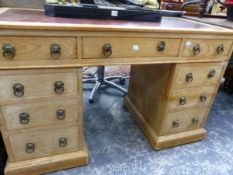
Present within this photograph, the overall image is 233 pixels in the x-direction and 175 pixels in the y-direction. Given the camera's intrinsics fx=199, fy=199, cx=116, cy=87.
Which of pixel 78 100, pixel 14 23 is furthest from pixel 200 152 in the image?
pixel 14 23

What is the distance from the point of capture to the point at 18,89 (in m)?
0.82

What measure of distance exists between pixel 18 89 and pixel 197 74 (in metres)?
0.92

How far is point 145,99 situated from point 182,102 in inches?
11.7

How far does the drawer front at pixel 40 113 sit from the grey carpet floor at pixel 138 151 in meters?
0.34

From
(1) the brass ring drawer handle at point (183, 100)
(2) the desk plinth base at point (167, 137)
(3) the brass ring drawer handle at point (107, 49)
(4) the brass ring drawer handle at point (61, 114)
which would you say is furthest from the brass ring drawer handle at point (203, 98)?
(4) the brass ring drawer handle at point (61, 114)

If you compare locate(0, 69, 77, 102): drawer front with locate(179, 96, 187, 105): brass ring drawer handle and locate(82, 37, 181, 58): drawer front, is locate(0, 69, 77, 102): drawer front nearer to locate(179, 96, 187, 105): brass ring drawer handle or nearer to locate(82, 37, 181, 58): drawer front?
locate(82, 37, 181, 58): drawer front

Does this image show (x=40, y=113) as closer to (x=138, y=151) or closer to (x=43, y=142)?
(x=43, y=142)

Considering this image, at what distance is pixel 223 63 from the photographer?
1167 millimetres

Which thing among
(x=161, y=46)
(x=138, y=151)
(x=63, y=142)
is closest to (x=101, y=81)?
(x=138, y=151)

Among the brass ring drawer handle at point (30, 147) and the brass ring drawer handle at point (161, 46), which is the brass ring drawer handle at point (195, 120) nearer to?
the brass ring drawer handle at point (161, 46)

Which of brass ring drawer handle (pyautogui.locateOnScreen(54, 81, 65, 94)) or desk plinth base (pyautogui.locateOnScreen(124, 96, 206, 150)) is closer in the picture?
brass ring drawer handle (pyautogui.locateOnScreen(54, 81, 65, 94))

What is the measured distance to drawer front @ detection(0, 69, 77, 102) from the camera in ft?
2.63

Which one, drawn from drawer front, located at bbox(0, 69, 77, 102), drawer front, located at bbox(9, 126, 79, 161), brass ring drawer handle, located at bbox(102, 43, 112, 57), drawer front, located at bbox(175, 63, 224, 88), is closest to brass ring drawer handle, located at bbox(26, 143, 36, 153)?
drawer front, located at bbox(9, 126, 79, 161)

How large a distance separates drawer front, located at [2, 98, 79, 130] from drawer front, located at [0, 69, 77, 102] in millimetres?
47
